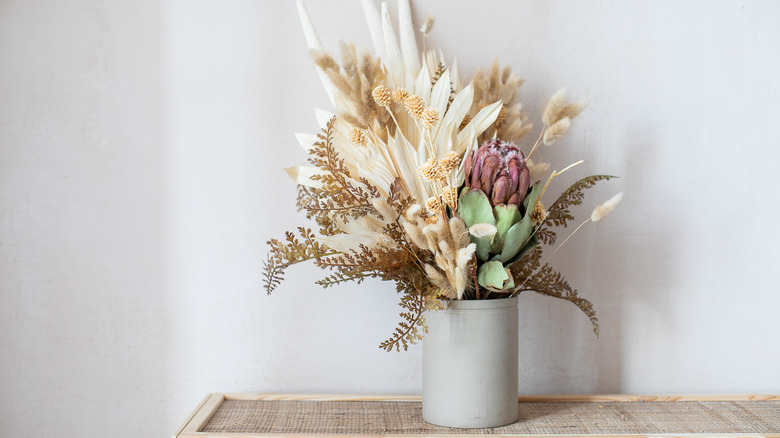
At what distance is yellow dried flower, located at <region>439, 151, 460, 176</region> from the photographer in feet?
3.02

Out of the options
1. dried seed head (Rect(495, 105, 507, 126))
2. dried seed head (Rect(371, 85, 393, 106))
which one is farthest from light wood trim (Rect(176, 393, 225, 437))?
dried seed head (Rect(495, 105, 507, 126))

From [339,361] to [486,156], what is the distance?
0.54 meters

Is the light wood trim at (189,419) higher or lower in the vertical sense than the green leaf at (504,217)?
lower

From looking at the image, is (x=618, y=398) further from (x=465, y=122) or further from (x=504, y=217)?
(x=465, y=122)

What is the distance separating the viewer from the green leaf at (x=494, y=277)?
942mm

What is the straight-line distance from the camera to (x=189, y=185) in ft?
4.12

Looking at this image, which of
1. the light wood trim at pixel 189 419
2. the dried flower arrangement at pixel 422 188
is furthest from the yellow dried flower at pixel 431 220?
the light wood trim at pixel 189 419

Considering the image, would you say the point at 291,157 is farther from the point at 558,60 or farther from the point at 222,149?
the point at 558,60

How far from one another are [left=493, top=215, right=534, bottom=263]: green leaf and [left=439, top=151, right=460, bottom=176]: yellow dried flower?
131mm

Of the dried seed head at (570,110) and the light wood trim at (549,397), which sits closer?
the dried seed head at (570,110)

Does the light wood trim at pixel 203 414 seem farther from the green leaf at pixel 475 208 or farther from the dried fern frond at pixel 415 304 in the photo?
the green leaf at pixel 475 208

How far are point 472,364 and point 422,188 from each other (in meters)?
0.30

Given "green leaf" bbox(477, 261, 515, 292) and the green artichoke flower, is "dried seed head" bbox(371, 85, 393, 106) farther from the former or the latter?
"green leaf" bbox(477, 261, 515, 292)

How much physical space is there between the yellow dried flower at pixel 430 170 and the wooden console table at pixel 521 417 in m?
0.39
